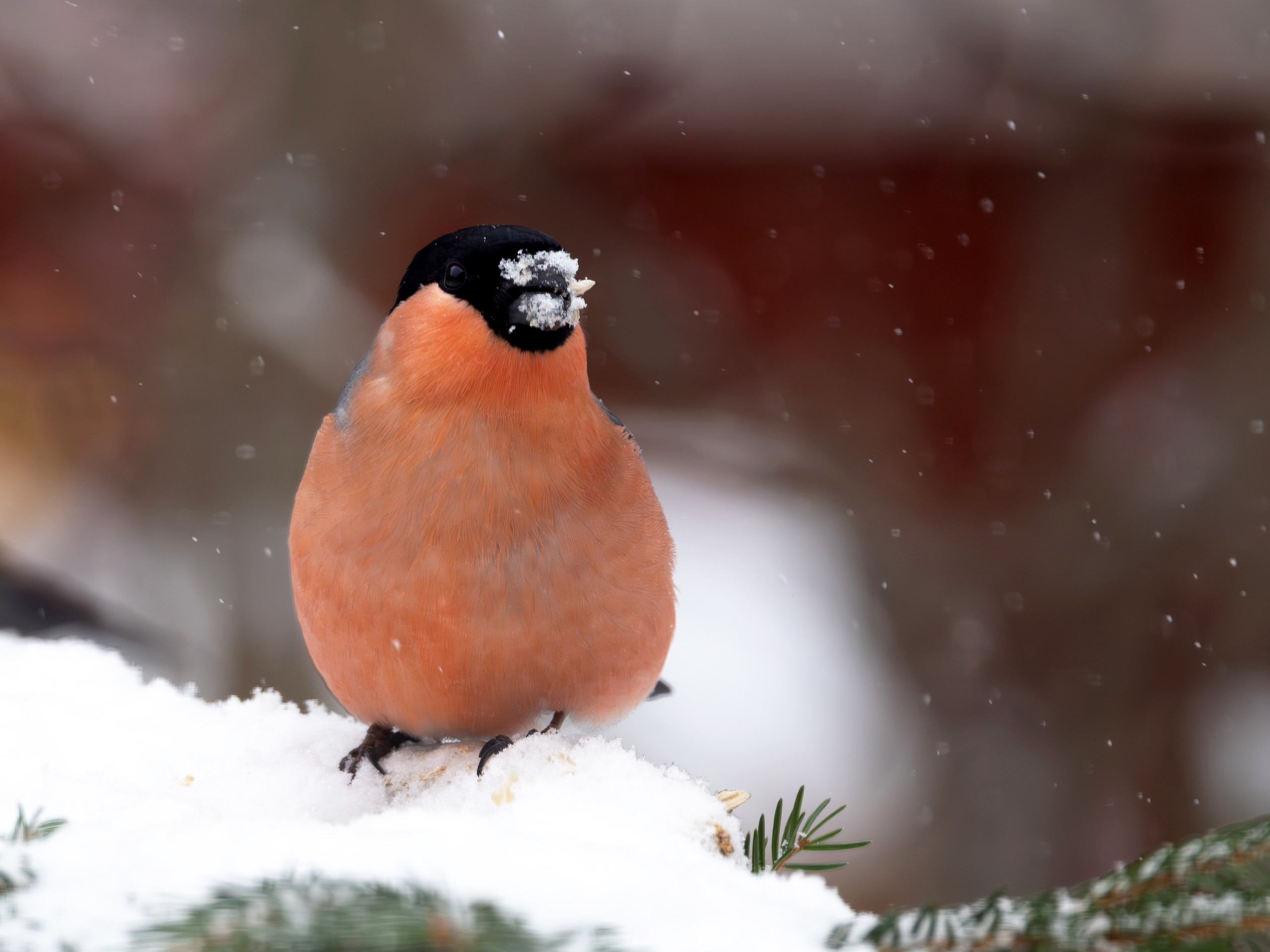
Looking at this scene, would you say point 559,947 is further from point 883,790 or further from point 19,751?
point 883,790

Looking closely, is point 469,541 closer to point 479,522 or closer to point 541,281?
point 479,522

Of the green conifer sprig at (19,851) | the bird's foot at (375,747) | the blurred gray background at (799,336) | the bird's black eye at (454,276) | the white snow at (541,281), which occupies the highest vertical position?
the blurred gray background at (799,336)

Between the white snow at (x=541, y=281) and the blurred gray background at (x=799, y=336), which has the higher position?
the blurred gray background at (x=799, y=336)

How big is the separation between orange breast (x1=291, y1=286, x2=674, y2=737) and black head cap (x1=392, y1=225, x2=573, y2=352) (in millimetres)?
21

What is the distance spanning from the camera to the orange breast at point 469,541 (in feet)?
4.85

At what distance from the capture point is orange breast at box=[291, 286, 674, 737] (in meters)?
1.48

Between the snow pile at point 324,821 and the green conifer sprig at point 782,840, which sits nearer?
the snow pile at point 324,821

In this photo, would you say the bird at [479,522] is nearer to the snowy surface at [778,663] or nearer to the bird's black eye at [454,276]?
the bird's black eye at [454,276]

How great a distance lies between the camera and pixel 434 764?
5.40 ft

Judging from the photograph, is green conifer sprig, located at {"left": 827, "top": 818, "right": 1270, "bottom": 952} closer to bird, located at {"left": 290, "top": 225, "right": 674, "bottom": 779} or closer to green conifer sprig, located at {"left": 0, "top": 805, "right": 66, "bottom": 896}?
green conifer sprig, located at {"left": 0, "top": 805, "right": 66, "bottom": 896}

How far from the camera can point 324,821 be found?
1.52 m

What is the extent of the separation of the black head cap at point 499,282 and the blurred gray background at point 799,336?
7.66ft

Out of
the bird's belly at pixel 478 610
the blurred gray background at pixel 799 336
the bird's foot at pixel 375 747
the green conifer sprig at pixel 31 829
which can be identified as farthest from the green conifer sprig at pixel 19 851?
the blurred gray background at pixel 799 336

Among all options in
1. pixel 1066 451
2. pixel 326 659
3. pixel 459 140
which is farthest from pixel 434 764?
pixel 1066 451
